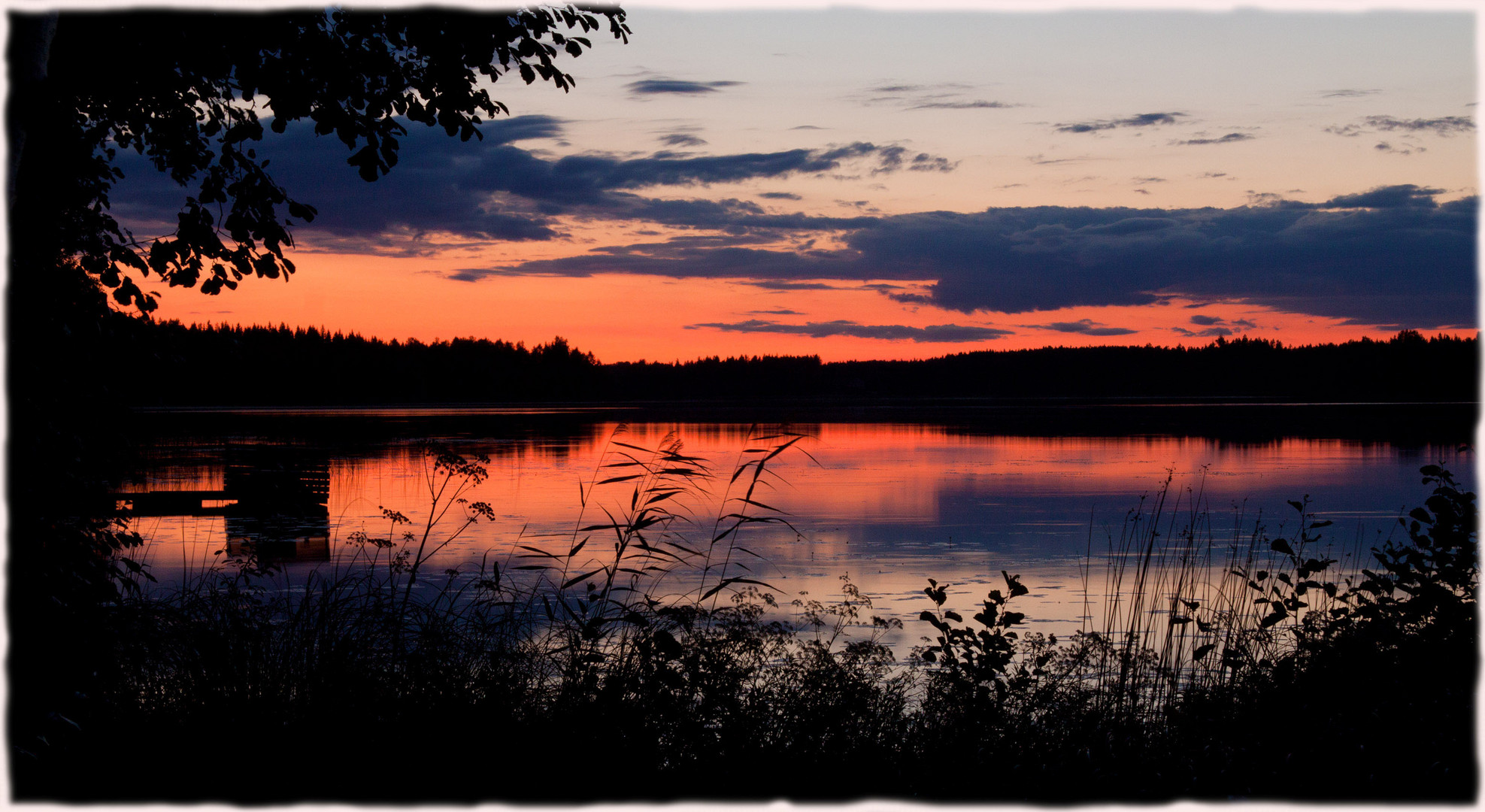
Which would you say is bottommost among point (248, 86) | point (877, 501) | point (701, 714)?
point (877, 501)

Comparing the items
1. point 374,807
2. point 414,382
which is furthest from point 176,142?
point 414,382

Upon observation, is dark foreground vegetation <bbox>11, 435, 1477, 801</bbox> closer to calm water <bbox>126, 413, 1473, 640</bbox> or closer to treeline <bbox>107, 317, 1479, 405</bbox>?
calm water <bbox>126, 413, 1473, 640</bbox>

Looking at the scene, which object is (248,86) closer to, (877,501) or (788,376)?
(877,501)

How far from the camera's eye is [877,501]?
797 inches

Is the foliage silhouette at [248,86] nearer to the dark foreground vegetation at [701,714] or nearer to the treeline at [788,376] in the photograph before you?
the dark foreground vegetation at [701,714]

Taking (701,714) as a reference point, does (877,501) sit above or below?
below

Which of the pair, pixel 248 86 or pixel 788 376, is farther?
pixel 788 376

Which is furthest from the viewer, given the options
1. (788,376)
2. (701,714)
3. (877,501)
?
(788,376)

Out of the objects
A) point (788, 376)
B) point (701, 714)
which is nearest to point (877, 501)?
point (701, 714)

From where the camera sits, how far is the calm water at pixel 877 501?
41.4 feet

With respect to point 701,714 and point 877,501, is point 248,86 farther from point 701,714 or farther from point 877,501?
point 877,501

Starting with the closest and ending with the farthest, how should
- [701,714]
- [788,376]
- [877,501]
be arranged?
1. [701,714]
2. [877,501]
3. [788,376]

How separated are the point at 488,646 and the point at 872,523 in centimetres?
1117

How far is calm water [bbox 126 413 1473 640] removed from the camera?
12625 millimetres
